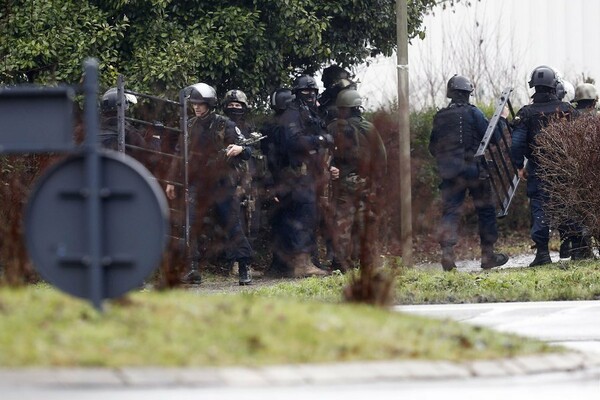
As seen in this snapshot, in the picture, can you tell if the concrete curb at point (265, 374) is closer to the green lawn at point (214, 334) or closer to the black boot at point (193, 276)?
the green lawn at point (214, 334)

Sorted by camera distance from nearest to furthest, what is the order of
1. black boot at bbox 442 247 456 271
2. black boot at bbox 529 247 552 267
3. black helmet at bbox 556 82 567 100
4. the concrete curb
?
1. the concrete curb
2. black boot at bbox 442 247 456 271
3. black boot at bbox 529 247 552 267
4. black helmet at bbox 556 82 567 100

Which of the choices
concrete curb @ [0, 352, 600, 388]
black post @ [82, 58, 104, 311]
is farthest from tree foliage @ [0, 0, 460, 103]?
concrete curb @ [0, 352, 600, 388]

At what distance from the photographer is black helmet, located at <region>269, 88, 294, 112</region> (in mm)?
19625

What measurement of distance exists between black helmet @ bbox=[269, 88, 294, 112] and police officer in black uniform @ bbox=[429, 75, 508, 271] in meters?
1.73

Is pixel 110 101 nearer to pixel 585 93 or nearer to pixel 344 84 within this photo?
pixel 344 84

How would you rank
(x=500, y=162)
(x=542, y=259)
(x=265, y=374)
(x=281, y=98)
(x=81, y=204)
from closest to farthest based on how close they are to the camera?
(x=265, y=374)
(x=81, y=204)
(x=542, y=259)
(x=281, y=98)
(x=500, y=162)

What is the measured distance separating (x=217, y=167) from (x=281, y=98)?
1.41 meters

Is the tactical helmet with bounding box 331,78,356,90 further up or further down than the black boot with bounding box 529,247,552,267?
further up

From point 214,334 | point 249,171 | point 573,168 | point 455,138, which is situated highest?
point 455,138

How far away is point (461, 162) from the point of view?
64.1 feet

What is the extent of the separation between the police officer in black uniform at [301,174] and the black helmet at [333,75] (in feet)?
4.70

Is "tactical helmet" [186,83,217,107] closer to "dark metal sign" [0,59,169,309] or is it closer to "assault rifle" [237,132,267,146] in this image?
"assault rifle" [237,132,267,146]


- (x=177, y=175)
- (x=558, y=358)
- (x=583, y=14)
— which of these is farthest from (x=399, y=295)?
(x=583, y=14)

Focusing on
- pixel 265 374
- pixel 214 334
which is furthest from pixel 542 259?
pixel 265 374
